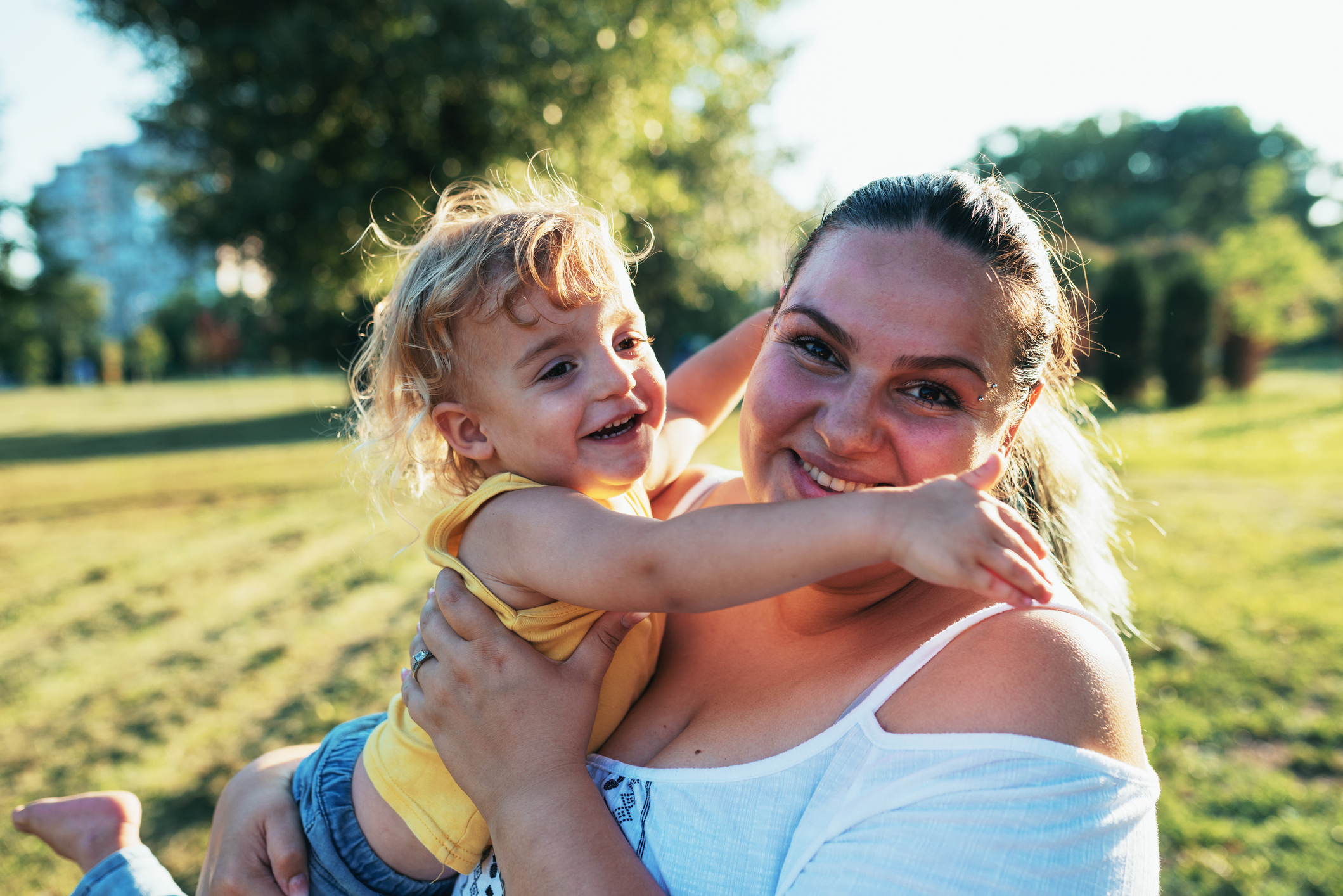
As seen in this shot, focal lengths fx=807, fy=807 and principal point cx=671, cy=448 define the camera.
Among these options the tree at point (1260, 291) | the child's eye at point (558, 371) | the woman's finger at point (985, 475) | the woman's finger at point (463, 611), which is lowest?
the tree at point (1260, 291)

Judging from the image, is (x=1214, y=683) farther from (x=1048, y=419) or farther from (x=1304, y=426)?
(x=1304, y=426)

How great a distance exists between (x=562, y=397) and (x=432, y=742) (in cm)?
80

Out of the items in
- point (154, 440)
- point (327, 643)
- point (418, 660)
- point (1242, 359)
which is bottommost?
point (154, 440)

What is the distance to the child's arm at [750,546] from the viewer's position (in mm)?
1109

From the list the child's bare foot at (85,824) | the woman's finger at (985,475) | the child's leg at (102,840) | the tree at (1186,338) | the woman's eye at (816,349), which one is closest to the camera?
the woman's finger at (985,475)

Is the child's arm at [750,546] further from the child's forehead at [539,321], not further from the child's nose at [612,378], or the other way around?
the child's forehead at [539,321]

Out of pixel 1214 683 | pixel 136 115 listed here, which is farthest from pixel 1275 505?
pixel 136 115

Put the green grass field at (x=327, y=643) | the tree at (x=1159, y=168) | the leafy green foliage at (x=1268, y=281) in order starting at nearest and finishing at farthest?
the green grass field at (x=327, y=643) < the leafy green foliage at (x=1268, y=281) < the tree at (x=1159, y=168)

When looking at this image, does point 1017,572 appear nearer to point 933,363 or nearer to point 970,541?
point 970,541

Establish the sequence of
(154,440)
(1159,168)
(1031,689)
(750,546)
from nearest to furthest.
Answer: (1031,689), (750,546), (154,440), (1159,168)

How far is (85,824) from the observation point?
2.27m

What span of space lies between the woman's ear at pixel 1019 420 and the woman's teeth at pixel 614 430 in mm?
844

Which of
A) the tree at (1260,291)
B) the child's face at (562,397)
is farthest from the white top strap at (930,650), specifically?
the tree at (1260,291)

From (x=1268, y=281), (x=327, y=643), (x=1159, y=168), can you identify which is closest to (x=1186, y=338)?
(x=1268, y=281)
